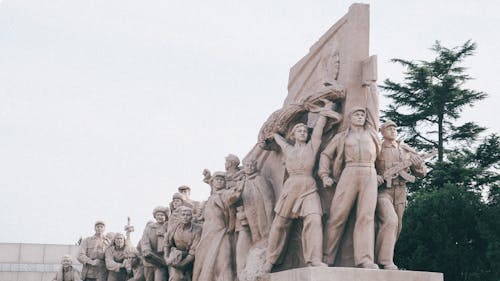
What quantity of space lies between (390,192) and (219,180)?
328cm

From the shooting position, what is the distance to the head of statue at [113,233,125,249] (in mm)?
16891

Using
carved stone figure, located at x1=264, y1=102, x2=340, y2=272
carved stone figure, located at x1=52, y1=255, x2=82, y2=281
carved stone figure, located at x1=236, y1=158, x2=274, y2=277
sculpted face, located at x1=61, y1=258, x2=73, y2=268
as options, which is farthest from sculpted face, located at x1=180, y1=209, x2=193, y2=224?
sculpted face, located at x1=61, y1=258, x2=73, y2=268

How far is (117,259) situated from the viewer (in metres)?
17.1

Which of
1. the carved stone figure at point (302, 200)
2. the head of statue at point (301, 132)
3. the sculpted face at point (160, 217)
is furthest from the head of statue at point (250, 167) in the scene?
the sculpted face at point (160, 217)

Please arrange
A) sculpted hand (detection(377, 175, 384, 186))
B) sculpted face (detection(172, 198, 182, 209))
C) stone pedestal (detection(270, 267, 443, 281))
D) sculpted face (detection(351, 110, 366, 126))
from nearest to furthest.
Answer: stone pedestal (detection(270, 267, 443, 281))
sculpted face (detection(351, 110, 366, 126))
sculpted hand (detection(377, 175, 384, 186))
sculpted face (detection(172, 198, 182, 209))

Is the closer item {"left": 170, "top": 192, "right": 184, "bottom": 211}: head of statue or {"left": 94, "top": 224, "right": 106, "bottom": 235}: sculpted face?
{"left": 170, "top": 192, "right": 184, "bottom": 211}: head of statue

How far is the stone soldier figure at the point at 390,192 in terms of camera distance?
33.4 feet

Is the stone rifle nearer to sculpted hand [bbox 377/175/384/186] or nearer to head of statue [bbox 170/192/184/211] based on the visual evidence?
sculpted hand [bbox 377/175/384/186]

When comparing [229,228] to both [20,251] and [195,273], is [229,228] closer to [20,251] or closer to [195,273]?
[195,273]

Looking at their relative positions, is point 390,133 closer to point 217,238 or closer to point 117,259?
point 217,238

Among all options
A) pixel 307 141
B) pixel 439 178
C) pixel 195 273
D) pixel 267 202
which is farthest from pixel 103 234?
pixel 439 178

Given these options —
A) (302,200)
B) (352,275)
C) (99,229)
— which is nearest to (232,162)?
(302,200)

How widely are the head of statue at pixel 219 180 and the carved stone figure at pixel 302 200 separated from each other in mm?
2072

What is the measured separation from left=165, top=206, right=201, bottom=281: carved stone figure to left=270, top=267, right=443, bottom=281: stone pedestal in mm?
4064
